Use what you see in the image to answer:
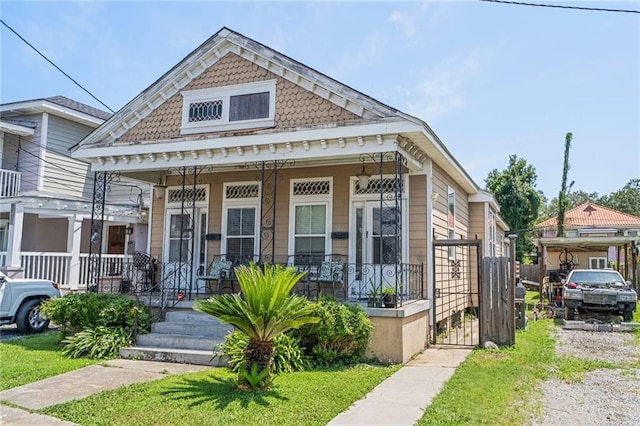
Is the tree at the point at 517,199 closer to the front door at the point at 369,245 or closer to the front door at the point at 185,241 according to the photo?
the front door at the point at 369,245

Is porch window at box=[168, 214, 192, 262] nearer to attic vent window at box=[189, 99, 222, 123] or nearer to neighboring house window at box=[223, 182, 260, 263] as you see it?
neighboring house window at box=[223, 182, 260, 263]

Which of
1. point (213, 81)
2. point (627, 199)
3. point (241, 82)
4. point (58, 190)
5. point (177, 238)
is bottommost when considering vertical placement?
point (177, 238)

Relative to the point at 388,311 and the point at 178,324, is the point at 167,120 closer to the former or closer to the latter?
the point at 178,324

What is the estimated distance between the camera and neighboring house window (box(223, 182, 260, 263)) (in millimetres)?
10977

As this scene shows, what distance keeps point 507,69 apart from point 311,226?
5.25 meters

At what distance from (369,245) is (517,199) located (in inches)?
1033

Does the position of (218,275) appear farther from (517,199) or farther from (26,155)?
(517,199)

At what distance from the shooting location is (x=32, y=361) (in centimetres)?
750

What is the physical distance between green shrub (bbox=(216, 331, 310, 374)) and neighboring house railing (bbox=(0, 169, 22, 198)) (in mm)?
12725

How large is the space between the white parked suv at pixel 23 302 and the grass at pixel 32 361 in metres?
0.65

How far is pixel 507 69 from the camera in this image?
9.94 meters

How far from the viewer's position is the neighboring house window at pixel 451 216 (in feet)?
38.3

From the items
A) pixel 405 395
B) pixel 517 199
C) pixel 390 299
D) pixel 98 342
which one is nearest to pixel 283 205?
pixel 390 299

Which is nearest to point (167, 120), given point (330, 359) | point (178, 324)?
point (178, 324)
